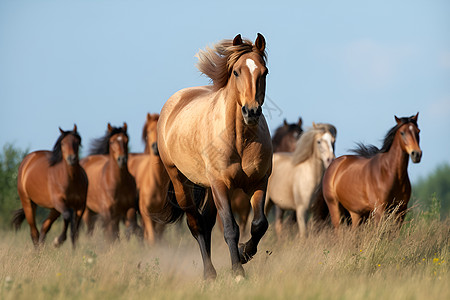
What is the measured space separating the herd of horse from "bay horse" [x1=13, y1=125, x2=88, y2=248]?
2 cm

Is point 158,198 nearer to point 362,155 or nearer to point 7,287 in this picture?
point 362,155

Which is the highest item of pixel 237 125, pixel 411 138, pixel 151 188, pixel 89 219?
pixel 237 125

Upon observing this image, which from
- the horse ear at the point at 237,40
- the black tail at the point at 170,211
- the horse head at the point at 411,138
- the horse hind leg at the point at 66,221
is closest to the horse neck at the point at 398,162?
the horse head at the point at 411,138

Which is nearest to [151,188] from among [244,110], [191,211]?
[191,211]

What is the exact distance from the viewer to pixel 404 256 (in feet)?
24.5

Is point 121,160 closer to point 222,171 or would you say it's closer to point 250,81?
point 222,171

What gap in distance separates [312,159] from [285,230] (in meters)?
1.69

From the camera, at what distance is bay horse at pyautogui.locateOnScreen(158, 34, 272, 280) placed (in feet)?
19.2

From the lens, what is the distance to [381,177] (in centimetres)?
987

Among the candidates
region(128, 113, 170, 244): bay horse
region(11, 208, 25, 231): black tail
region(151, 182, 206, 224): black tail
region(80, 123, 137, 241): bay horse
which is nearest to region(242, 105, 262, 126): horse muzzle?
region(151, 182, 206, 224): black tail

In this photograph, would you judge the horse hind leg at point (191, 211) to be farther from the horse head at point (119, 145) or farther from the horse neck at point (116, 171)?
the horse neck at point (116, 171)

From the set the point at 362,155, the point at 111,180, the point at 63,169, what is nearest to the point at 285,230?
the point at 362,155

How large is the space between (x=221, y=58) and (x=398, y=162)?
4.36m

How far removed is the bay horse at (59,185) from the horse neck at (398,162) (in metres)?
5.87
